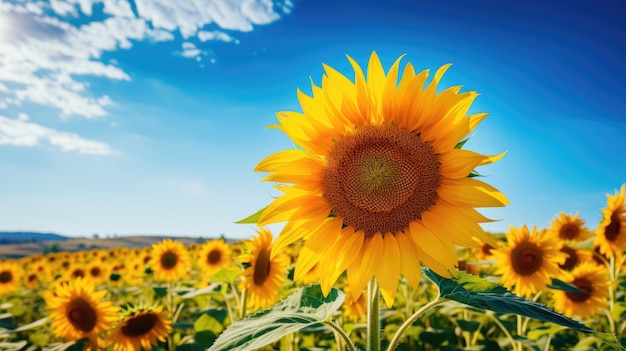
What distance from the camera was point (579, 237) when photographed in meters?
7.62

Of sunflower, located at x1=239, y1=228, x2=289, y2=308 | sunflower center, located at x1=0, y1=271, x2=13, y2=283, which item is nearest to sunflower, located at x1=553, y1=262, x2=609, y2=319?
sunflower, located at x1=239, y1=228, x2=289, y2=308

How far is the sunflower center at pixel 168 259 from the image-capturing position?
8.20 metres

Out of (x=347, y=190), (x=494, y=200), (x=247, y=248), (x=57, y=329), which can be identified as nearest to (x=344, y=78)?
(x=347, y=190)

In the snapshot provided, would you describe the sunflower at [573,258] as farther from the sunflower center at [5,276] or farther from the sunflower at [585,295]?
the sunflower center at [5,276]

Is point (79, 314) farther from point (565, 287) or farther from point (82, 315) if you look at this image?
point (565, 287)

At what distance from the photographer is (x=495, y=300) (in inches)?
68.9

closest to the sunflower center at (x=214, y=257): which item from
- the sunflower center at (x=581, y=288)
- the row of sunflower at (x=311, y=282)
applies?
the row of sunflower at (x=311, y=282)

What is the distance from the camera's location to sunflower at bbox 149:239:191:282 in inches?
322

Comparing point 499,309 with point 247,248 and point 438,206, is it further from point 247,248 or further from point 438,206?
point 247,248

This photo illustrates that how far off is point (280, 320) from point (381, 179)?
2.51ft

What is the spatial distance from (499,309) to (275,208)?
979mm

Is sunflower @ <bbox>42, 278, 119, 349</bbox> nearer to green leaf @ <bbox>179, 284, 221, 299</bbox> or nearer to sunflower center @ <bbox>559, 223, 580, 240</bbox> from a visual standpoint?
green leaf @ <bbox>179, 284, 221, 299</bbox>

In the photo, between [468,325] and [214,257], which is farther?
[214,257]

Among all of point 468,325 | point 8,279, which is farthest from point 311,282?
point 8,279
